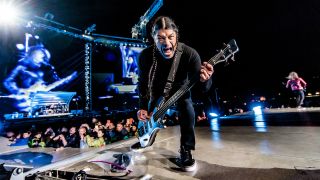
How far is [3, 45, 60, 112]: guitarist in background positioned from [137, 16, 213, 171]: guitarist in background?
28.9 feet

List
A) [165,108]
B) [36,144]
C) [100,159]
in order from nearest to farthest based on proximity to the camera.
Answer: [165,108] < [100,159] < [36,144]

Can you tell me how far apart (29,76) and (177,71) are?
1001 cm

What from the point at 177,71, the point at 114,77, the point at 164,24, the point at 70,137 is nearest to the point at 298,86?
the point at 177,71

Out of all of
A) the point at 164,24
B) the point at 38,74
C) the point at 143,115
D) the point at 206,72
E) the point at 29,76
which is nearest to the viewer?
the point at 206,72

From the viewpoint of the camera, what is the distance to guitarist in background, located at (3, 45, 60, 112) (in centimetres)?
920

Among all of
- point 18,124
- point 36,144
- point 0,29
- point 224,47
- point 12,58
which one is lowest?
point 36,144

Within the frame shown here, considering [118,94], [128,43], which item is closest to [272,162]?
[118,94]

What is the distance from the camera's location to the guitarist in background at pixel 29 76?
30.2ft

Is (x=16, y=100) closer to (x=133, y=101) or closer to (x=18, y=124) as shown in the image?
(x=18, y=124)

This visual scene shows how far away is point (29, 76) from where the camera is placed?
9938 mm

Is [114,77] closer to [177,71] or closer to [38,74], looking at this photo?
[38,74]

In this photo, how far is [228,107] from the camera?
14.0 m

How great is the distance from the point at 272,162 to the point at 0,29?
11.2 metres

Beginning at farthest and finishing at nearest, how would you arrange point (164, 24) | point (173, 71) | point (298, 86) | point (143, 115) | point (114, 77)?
point (114, 77), point (298, 86), point (143, 115), point (173, 71), point (164, 24)
